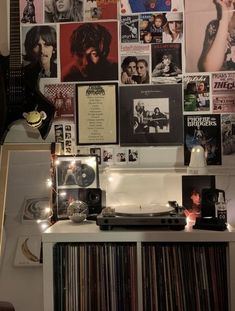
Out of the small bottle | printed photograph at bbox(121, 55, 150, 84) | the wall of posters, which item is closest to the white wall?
the wall of posters

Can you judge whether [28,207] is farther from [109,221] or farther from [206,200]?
[206,200]

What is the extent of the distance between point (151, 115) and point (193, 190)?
41cm

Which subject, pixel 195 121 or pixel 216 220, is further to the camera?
pixel 195 121

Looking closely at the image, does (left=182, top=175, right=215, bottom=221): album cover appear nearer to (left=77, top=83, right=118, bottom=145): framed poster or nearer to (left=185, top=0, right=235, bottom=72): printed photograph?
(left=77, top=83, right=118, bottom=145): framed poster

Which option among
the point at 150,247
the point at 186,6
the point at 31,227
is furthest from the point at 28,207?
the point at 186,6

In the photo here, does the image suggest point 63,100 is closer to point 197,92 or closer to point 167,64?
point 167,64

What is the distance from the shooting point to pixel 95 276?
163 cm

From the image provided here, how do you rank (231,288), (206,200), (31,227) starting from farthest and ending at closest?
(31,227)
(206,200)
(231,288)

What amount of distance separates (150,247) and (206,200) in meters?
0.30

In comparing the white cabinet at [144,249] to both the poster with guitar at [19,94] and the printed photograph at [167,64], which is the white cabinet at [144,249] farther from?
the printed photograph at [167,64]

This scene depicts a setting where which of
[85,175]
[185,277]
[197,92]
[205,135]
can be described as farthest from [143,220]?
[197,92]

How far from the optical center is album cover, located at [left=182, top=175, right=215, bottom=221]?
71.0 inches

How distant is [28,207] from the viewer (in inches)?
78.2

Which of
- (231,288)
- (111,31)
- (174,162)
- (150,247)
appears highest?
(111,31)
